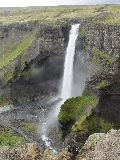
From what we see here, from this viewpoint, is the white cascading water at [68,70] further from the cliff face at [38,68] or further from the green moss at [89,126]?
the green moss at [89,126]

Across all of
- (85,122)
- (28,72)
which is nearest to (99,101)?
(85,122)

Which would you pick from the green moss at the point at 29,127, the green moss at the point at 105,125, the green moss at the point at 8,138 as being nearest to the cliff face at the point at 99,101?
the green moss at the point at 105,125

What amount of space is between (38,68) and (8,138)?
29218 millimetres

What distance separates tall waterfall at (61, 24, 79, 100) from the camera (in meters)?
68.3

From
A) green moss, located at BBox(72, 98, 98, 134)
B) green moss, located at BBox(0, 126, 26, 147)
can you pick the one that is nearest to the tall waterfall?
green moss, located at BBox(0, 126, 26, 147)

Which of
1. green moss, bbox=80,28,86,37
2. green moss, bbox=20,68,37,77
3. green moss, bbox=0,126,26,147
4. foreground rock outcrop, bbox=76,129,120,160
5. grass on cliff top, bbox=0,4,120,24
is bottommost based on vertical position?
foreground rock outcrop, bbox=76,129,120,160

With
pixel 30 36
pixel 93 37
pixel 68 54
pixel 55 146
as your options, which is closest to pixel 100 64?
pixel 93 37

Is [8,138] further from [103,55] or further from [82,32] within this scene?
[82,32]

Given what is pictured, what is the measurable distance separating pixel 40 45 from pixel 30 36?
49.3ft

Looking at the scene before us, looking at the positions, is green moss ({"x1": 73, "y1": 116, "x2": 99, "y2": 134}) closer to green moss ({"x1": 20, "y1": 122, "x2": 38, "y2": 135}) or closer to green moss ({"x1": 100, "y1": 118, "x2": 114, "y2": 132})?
green moss ({"x1": 100, "y1": 118, "x2": 114, "y2": 132})

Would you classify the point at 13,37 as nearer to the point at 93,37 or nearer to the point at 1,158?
the point at 93,37

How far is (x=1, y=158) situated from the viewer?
2017 cm

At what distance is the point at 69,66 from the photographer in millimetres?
71812

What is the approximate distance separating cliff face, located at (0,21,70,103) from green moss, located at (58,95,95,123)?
81.9 feet
